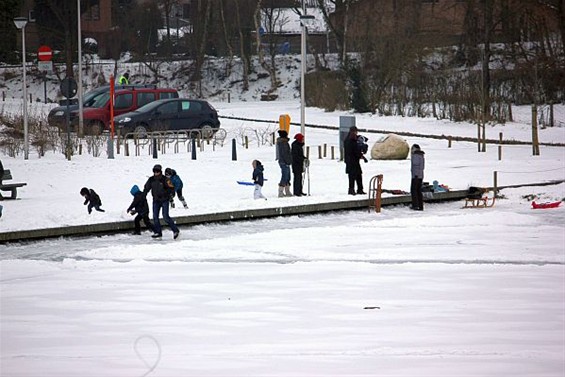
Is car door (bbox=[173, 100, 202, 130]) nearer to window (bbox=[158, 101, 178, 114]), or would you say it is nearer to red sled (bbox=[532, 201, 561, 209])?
window (bbox=[158, 101, 178, 114])

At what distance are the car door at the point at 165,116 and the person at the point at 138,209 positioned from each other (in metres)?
18.7

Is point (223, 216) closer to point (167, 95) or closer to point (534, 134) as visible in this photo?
point (534, 134)

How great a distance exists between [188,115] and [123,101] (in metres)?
3.51

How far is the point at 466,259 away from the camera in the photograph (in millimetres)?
19281

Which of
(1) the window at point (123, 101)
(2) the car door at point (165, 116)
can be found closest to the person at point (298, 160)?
(2) the car door at point (165, 116)

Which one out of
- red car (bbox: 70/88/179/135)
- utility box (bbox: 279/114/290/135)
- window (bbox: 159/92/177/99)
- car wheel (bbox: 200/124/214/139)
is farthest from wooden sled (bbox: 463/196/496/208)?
window (bbox: 159/92/177/99)

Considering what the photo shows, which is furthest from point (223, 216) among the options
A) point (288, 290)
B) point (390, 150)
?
point (390, 150)

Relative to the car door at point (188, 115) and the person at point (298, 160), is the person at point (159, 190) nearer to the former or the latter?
the person at point (298, 160)

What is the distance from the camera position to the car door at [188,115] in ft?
135

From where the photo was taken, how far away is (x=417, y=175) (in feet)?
83.0

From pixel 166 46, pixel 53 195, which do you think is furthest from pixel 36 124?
pixel 166 46

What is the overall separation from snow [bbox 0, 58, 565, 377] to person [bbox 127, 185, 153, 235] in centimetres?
30

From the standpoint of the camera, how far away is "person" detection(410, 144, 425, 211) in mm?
25312

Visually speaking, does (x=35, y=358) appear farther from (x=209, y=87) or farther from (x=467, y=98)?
(x=209, y=87)
